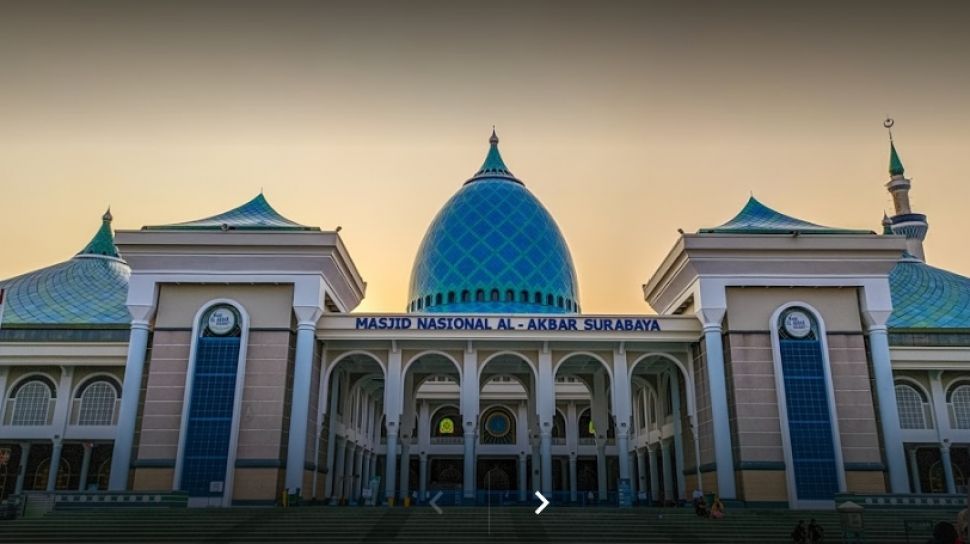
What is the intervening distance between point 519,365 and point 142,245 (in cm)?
1778

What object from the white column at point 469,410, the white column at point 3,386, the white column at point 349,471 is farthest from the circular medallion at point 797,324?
the white column at point 3,386

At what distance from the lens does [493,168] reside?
5047cm

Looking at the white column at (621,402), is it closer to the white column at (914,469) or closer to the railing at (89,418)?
the white column at (914,469)

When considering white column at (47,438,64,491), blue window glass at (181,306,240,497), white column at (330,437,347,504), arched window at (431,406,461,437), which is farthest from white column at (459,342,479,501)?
white column at (47,438,64,491)

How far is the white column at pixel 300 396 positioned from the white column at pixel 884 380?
2301 cm

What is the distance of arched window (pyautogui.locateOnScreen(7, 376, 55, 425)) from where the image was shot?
3688cm

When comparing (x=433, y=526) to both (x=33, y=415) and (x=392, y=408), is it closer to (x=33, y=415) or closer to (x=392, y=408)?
(x=392, y=408)

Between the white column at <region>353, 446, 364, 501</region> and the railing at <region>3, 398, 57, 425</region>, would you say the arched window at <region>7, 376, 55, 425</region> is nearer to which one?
the railing at <region>3, 398, 57, 425</region>

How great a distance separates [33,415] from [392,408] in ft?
61.6

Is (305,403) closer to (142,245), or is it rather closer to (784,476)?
(142,245)

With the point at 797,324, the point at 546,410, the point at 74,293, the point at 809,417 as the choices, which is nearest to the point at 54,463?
the point at 74,293

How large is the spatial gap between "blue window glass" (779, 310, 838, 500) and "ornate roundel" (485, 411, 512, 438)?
22.9 m

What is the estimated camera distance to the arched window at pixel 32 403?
3688 centimetres

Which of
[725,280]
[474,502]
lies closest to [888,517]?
[725,280]
